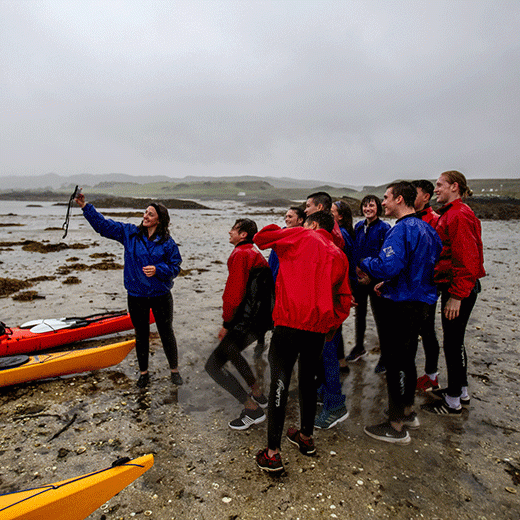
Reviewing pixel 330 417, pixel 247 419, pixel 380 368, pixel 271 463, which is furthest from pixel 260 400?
pixel 380 368

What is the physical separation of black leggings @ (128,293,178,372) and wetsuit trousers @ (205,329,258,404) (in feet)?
3.28

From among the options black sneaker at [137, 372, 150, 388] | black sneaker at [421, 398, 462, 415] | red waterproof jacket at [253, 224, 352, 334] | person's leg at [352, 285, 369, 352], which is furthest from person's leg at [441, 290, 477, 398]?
black sneaker at [137, 372, 150, 388]

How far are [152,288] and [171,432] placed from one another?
1.70 metres

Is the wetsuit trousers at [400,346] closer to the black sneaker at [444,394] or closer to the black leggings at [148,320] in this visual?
the black sneaker at [444,394]

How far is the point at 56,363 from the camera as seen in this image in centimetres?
452

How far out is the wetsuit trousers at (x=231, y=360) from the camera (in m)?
3.63

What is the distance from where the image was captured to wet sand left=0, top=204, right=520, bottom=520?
2756mm

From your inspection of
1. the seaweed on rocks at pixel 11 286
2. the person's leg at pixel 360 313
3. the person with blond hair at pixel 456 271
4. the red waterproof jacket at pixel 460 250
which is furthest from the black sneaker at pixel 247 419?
the seaweed on rocks at pixel 11 286

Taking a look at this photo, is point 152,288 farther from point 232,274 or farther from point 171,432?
point 171,432

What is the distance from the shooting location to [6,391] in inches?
170

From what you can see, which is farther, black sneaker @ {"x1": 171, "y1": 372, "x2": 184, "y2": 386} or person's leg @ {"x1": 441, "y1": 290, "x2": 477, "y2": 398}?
black sneaker @ {"x1": 171, "y1": 372, "x2": 184, "y2": 386}

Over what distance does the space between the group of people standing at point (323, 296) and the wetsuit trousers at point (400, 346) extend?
1 centimetres

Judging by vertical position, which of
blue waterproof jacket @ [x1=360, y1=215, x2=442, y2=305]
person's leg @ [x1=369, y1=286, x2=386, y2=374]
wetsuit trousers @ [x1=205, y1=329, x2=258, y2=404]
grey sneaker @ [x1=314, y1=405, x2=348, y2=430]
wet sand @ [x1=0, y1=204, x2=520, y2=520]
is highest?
blue waterproof jacket @ [x1=360, y1=215, x2=442, y2=305]

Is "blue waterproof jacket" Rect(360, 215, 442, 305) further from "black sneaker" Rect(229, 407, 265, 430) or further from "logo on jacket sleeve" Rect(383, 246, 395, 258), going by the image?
"black sneaker" Rect(229, 407, 265, 430)
